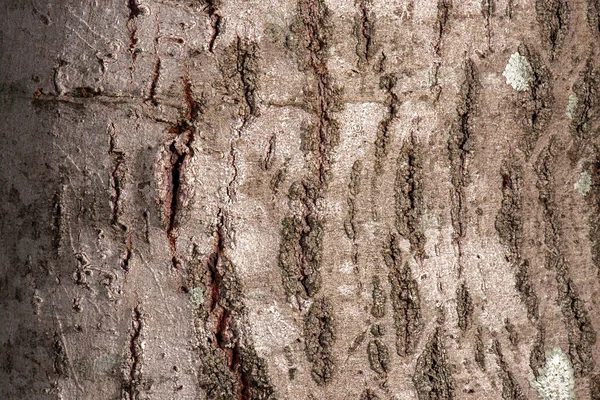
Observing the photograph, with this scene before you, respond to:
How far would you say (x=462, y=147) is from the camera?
4.12 ft

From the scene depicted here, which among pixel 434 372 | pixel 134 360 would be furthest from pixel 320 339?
pixel 134 360

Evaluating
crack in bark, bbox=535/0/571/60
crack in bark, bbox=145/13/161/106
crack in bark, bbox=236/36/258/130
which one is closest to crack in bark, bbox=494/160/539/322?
crack in bark, bbox=535/0/571/60

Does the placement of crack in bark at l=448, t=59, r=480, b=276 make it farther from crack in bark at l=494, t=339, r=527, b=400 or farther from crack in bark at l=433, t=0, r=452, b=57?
crack in bark at l=494, t=339, r=527, b=400

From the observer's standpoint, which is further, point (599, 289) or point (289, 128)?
point (599, 289)

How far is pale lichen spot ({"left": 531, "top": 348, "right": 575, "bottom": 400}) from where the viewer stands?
1.35 m

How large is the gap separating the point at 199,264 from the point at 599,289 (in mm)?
801

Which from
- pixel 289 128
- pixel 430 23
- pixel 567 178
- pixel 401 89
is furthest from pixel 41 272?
pixel 567 178

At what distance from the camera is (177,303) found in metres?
1.20

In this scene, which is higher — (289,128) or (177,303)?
(289,128)

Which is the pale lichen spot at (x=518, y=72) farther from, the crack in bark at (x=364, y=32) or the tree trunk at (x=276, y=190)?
the crack in bark at (x=364, y=32)

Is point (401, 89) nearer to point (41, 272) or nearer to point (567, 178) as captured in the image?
point (567, 178)

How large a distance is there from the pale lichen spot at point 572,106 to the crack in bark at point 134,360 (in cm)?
88

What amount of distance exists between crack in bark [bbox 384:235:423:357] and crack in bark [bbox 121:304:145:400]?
1.47ft

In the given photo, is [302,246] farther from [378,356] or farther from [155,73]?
Result: [155,73]
